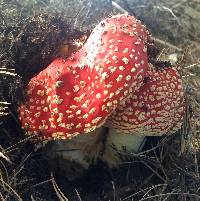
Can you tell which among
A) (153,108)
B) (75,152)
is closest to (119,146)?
(75,152)

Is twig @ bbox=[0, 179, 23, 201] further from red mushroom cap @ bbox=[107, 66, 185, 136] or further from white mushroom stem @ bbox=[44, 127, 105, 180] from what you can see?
red mushroom cap @ bbox=[107, 66, 185, 136]

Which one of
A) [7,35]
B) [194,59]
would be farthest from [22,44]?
[194,59]

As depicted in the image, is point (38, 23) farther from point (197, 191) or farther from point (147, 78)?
point (197, 191)

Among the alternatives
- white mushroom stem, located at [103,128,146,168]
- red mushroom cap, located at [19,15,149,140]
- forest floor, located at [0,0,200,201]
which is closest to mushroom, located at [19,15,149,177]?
red mushroom cap, located at [19,15,149,140]

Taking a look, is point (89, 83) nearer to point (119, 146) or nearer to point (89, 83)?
point (89, 83)

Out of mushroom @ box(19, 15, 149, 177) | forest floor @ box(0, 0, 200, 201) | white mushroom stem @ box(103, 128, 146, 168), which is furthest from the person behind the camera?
white mushroom stem @ box(103, 128, 146, 168)

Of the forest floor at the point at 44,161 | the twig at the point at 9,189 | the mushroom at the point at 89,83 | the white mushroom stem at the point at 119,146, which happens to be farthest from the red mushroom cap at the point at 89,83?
the white mushroom stem at the point at 119,146

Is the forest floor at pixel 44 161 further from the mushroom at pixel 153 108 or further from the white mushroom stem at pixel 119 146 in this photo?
the mushroom at pixel 153 108

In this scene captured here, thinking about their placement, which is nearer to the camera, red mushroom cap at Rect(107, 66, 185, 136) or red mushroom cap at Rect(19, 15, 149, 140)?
red mushroom cap at Rect(19, 15, 149, 140)
